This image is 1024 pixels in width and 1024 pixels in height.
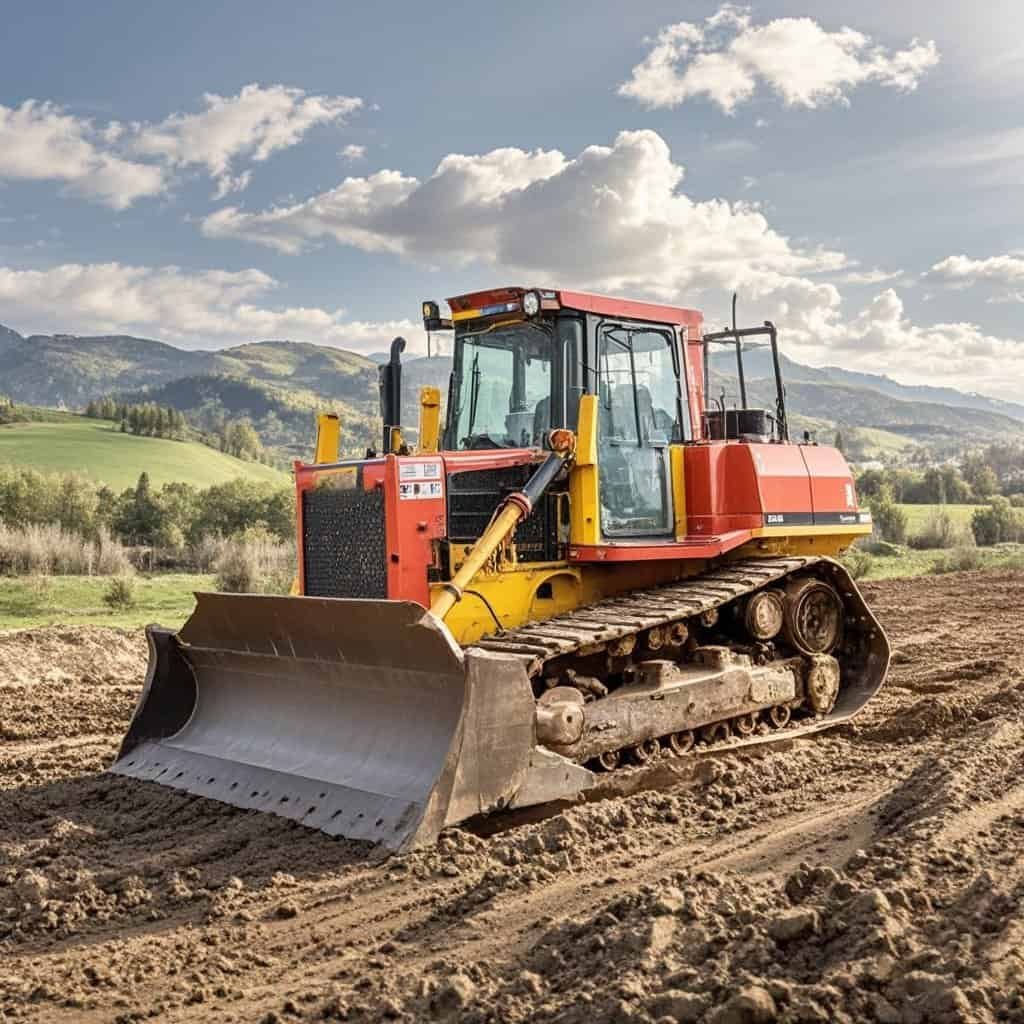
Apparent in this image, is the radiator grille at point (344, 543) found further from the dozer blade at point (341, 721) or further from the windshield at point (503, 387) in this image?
the windshield at point (503, 387)

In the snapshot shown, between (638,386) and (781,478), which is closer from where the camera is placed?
(638,386)

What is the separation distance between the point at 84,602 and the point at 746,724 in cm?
1381

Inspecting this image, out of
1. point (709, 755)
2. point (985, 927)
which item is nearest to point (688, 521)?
point (709, 755)

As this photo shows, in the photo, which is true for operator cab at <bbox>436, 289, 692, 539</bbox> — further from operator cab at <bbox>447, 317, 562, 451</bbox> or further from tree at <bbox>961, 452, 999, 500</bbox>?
tree at <bbox>961, 452, 999, 500</bbox>

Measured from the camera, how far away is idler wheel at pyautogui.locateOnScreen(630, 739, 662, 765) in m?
7.16

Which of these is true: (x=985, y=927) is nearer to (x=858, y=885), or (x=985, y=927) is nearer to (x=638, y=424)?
(x=858, y=885)

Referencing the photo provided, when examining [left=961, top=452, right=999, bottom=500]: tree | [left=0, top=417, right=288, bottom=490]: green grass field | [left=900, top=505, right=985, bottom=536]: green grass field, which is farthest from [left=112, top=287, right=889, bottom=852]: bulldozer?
[left=0, top=417, right=288, bottom=490]: green grass field

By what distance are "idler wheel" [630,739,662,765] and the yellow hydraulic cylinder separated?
2954mm

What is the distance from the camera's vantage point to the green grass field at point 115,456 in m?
70.6

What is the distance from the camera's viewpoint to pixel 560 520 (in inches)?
305

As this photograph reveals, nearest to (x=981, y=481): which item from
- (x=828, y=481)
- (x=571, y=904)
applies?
(x=828, y=481)

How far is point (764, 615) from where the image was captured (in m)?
8.27

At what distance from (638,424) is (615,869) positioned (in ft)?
12.0

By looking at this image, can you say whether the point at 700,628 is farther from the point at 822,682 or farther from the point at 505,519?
the point at 505,519
